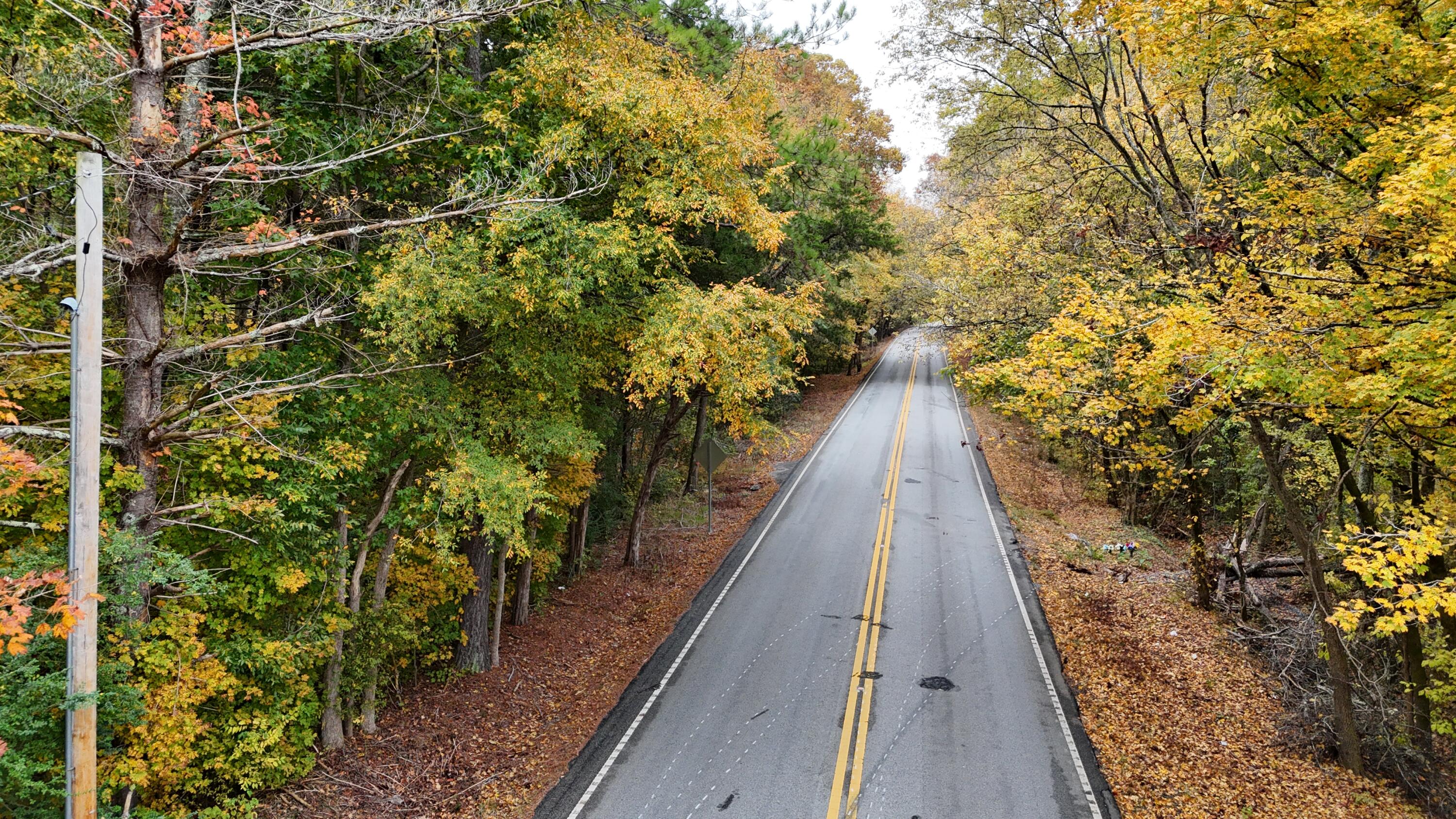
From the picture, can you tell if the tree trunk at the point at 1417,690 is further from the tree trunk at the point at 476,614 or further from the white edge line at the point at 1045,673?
the tree trunk at the point at 476,614

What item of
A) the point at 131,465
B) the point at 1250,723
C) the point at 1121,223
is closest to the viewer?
the point at 131,465

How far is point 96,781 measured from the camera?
5902 millimetres

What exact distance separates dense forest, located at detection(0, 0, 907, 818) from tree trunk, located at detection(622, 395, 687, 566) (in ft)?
8.87

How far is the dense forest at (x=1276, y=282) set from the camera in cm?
699

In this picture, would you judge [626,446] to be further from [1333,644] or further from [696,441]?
[1333,644]

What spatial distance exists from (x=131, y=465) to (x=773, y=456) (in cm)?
2238

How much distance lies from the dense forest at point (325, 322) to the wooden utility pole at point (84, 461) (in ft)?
0.64

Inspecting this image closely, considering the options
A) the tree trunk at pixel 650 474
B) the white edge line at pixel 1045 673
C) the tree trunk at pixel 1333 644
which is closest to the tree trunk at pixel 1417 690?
the tree trunk at pixel 1333 644

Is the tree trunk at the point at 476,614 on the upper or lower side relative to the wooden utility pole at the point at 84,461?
lower

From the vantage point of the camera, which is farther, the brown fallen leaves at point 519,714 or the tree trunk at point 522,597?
the tree trunk at point 522,597

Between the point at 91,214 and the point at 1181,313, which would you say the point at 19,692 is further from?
the point at 1181,313

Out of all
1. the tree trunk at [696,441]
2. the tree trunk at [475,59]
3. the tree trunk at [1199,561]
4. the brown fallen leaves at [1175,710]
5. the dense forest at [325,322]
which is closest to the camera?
the dense forest at [325,322]

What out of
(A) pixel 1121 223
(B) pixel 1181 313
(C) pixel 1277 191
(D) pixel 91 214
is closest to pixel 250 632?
(D) pixel 91 214

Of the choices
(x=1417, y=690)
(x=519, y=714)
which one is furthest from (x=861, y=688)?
(x=1417, y=690)
